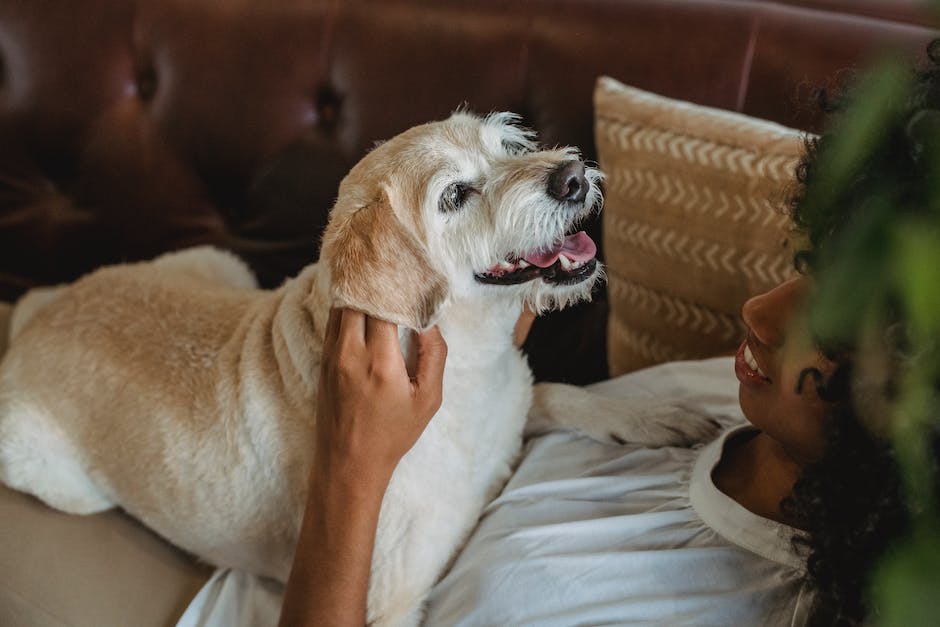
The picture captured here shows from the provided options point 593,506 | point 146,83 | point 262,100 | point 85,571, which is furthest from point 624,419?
point 146,83

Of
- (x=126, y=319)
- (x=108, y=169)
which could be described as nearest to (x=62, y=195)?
(x=108, y=169)

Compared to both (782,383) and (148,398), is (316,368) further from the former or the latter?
(782,383)

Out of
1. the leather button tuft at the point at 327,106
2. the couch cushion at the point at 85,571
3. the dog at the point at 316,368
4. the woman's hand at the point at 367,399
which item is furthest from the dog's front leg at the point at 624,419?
the leather button tuft at the point at 327,106

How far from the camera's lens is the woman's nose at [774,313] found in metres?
0.85

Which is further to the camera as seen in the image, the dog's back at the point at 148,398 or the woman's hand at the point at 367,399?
the dog's back at the point at 148,398

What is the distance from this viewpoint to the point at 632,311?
1.36 meters

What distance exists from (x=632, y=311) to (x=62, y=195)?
130cm

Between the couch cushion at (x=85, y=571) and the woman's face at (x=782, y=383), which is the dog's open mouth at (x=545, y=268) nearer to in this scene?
the woman's face at (x=782, y=383)

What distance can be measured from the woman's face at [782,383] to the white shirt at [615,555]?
12 cm

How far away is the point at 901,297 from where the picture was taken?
1.23ft

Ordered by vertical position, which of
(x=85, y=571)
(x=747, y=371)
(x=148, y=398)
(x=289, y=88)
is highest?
(x=289, y=88)

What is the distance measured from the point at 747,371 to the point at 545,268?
0.29 metres

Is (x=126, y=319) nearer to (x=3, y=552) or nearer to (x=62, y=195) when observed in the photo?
(x=3, y=552)

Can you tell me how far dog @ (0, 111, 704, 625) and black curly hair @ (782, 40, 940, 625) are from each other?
35cm
